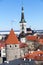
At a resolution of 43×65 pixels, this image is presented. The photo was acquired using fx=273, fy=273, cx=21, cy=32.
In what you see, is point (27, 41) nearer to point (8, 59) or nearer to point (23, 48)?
point (23, 48)

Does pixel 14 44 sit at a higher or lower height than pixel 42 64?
higher

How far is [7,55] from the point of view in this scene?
89.9 feet

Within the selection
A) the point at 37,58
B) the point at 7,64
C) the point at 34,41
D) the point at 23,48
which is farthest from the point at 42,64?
the point at 34,41

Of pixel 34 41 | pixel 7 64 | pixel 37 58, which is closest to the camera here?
pixel 7 64

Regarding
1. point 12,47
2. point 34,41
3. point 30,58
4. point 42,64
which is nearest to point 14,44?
point 12,47

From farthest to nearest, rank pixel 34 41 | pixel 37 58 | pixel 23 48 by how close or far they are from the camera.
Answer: pixel 34 41
pixel 23 48
pixel 37 58

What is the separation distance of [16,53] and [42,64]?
3.47 meters

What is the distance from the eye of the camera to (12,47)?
27.0m

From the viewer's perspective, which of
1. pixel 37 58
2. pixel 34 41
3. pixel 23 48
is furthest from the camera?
pixel 34 41

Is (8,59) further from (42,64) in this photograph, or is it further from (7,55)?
(42,64)

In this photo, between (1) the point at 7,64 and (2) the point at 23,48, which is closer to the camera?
(1) the point at 7,64

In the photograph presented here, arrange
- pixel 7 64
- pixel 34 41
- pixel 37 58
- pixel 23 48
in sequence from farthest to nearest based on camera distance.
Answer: pixel 34 41
pixel 23 48
pixel 37 58
pixel 7 64

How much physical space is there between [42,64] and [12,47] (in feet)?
12.6

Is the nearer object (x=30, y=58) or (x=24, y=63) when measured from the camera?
(x=24, y=63)
